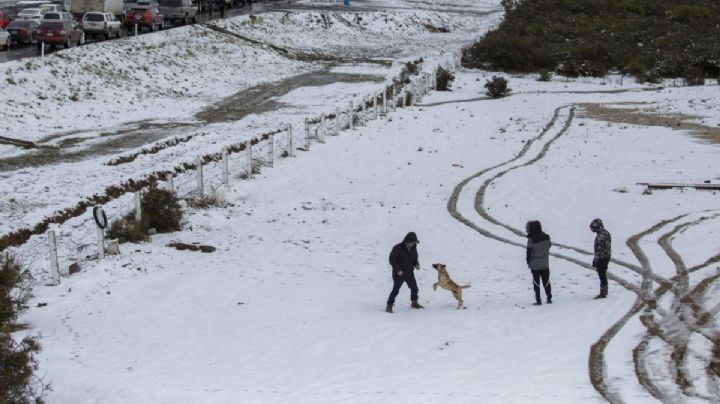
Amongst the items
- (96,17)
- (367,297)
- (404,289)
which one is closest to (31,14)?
(96,17)

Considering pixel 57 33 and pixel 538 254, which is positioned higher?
pixel 57 33

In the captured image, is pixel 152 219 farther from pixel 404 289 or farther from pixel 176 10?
pixel 176 10

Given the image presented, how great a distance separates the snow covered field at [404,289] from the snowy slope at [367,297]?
0.18ft

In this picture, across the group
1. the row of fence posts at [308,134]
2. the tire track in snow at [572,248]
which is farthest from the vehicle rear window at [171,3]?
the tire track in snow at [572,248]

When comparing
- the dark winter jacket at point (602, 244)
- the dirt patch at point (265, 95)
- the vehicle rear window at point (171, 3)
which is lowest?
the dirt patch at point (265, 95)

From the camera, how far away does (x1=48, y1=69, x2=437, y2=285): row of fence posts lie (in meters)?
18.1

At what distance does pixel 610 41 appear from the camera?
62406 mm

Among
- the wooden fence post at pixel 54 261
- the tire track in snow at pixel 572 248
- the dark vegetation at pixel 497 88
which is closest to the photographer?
the tire track in snow at pixel 572 248

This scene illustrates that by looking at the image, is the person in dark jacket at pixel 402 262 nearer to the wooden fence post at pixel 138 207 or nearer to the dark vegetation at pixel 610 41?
the wooden fence post at pixel 138 207

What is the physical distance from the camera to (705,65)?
173 ft

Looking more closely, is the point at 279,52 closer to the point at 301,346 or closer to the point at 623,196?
the point at 623,196

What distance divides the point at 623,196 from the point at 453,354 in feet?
42.7

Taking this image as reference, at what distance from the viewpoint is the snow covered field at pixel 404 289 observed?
12.2 metres

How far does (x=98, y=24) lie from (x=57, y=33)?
6.03 meters
